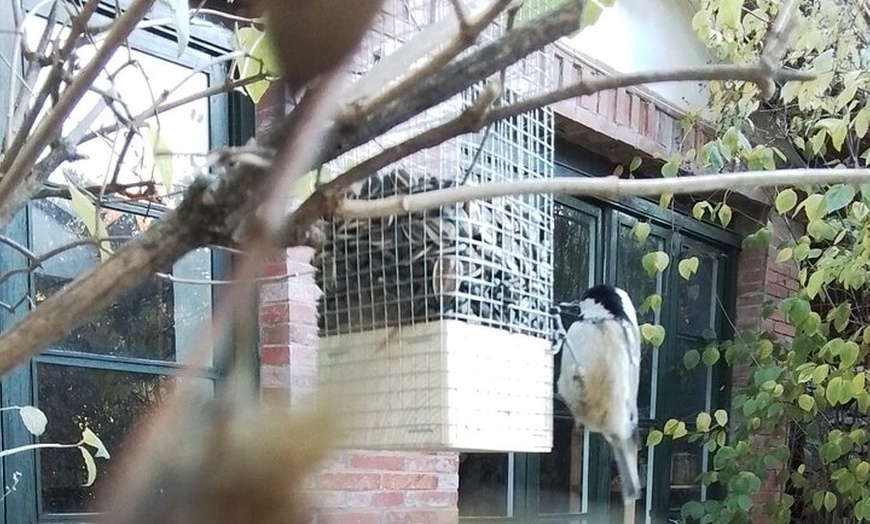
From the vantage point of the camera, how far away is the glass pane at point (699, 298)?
7.69 feet

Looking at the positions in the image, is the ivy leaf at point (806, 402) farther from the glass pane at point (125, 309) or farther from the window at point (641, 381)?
the glass pane at point (125, 309)

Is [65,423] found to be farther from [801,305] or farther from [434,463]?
[801,305]

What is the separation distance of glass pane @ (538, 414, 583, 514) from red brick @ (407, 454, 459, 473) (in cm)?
38

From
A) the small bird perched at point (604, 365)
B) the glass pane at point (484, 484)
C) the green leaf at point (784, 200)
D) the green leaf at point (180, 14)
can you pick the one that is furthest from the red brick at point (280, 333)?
the green leaf at point (784, 200)

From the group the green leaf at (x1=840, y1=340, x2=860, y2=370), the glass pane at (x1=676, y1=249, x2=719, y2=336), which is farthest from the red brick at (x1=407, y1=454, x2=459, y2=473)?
the glass pane at (x1=676, y1=249, x2=719, y2=336)

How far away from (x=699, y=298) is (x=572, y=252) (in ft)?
2.27

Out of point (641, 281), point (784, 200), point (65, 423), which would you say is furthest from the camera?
point (641, 281)

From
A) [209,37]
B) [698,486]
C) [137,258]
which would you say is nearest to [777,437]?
[698,486]

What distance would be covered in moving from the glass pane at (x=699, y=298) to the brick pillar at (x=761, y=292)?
93mm

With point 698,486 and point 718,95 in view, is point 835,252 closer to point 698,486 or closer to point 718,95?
point 718,95

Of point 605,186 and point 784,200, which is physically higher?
point 784,200

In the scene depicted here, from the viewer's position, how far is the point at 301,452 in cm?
16

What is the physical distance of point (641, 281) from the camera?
2.10 metres

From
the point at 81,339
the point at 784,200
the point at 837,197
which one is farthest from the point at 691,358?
the point at 81,339
